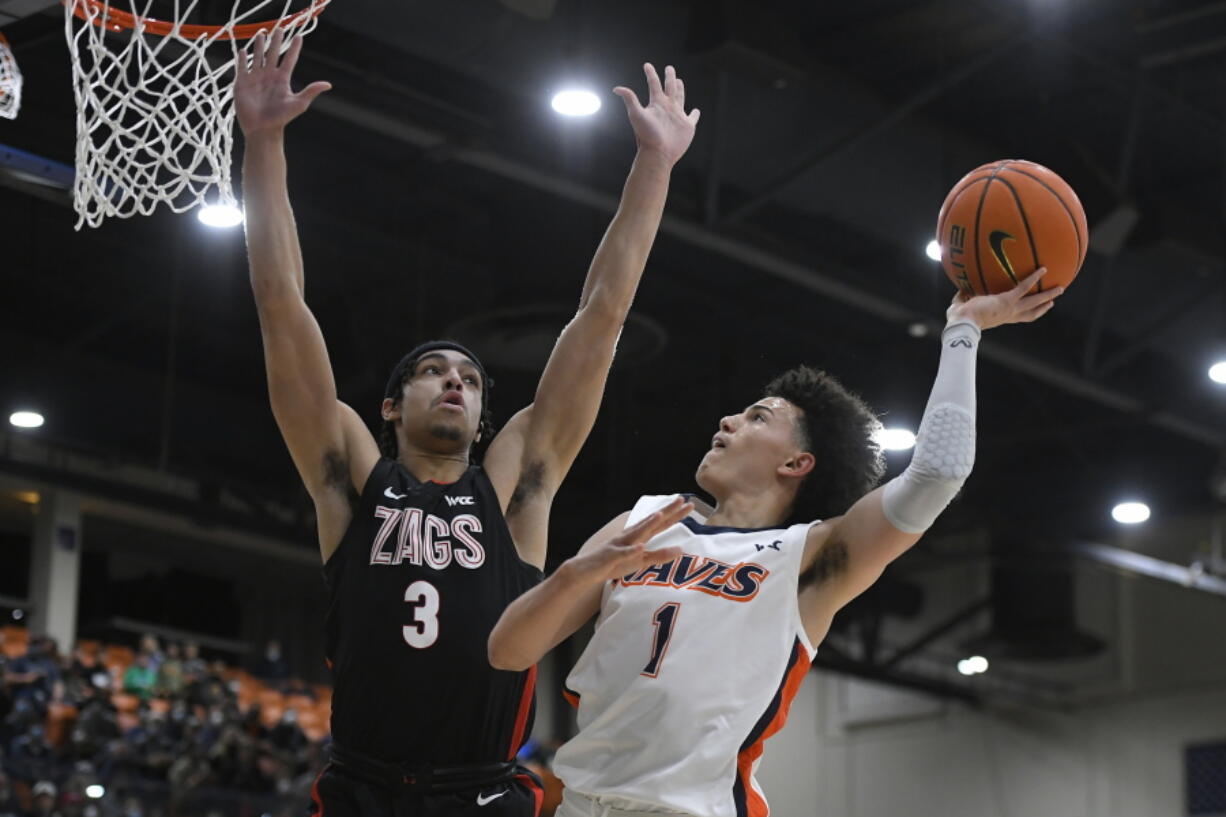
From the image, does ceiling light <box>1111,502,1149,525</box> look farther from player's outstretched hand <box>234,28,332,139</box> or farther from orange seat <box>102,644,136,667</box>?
player's outstretched hand <box>234,28,332,139</box>

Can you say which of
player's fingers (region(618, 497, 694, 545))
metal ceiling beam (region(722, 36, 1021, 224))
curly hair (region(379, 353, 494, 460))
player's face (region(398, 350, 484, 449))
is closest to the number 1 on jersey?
player's fingers (region(618, 497, 694, 545))

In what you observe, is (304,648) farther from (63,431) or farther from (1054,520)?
(1054,520)

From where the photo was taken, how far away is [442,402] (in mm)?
4129

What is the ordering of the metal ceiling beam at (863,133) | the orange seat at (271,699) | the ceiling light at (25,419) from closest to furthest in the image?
the metal ceiling beam at (863,133)
the ceiling light at (25,419)
the orange seat at (271,699)

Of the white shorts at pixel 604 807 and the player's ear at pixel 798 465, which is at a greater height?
the player's ear at pixel 798 465

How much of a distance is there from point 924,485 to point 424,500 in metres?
1.31

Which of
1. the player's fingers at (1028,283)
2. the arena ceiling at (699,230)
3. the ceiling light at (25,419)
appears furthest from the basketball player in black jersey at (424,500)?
the ceiling light at (25,419)

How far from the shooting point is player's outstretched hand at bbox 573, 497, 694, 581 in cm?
293

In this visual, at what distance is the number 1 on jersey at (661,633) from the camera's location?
328cm

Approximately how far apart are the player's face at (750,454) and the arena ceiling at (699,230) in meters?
5.26

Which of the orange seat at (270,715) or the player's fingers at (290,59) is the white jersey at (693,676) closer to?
the player's fingers at (290,59)

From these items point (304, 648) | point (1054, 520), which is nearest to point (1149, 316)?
point (1054, 520)

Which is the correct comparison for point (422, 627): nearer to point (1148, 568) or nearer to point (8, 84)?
point (8, 84)

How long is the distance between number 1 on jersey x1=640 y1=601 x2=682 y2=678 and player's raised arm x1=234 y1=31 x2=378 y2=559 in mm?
1013
